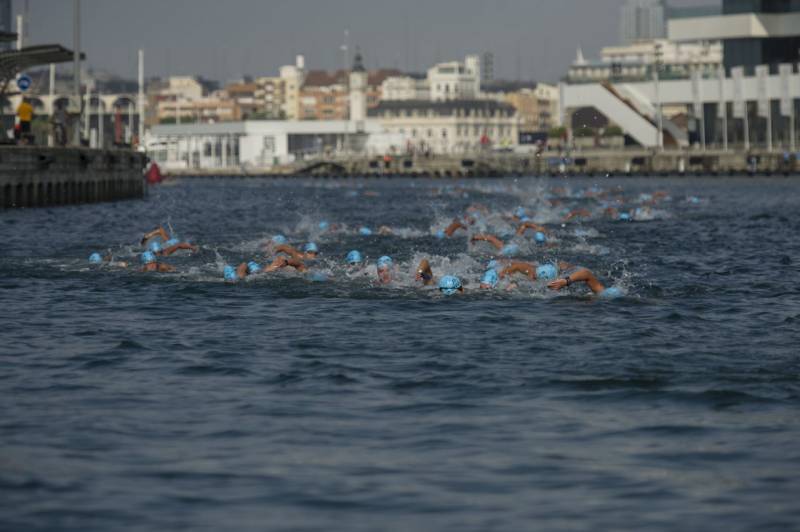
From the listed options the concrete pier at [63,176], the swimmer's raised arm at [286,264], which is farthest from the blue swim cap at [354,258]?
the concrete pier at [63,176]

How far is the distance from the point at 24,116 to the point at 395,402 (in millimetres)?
45105

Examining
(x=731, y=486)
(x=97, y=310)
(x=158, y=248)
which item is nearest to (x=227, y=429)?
(x=731, y=486)

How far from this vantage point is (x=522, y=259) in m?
34.9

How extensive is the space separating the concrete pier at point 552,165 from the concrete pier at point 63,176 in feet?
193

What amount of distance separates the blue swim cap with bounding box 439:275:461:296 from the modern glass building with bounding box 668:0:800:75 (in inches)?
4556

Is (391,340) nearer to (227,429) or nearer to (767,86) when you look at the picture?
(227,429)

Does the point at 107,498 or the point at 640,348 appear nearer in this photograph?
the point at 107,498

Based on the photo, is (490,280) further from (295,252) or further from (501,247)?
(501,247)

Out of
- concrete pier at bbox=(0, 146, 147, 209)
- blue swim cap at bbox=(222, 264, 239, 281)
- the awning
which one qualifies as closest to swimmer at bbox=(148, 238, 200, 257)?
blue swim cap at bbox=(222, 264, 239, 281)

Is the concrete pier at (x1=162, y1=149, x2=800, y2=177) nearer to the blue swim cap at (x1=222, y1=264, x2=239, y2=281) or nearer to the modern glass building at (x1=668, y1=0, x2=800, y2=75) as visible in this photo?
the modern glass building at (x1=668, y1=0, x2=800, y2=75)

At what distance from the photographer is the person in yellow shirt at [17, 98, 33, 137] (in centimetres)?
5717

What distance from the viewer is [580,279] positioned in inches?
1022

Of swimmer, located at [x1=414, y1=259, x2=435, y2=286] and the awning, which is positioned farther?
the awning

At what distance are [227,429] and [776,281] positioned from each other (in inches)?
729
